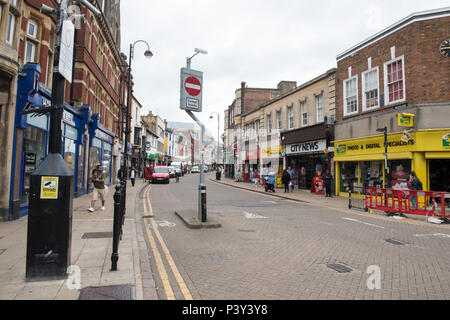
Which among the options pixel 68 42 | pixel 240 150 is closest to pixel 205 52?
Answer: pixel 68 42

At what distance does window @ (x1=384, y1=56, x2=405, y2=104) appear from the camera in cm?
1456

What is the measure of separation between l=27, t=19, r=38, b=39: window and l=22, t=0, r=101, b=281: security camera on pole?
26.7 ft

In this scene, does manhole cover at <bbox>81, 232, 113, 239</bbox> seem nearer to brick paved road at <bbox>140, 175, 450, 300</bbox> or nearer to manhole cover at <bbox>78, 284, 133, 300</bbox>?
brick paved road at <bbox>140, 175, 450, 300</bbox>

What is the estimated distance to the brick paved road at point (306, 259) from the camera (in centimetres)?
414

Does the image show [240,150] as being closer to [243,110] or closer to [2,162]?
[243,110]

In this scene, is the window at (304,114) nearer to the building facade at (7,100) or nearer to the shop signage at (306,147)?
the shop signage at (306,147)

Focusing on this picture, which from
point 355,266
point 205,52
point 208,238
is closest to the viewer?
point 355,266

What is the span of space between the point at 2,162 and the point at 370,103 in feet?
56.7

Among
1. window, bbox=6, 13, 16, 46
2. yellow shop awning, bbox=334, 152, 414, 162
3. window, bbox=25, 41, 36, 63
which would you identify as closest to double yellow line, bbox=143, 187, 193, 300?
window, bbox=6, 13, 16, 46

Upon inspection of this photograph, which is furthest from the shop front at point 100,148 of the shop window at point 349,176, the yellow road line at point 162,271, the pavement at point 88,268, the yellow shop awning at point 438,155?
the yellow shop awning at point 438,155

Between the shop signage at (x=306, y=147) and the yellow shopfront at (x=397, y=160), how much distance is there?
1.80 metres

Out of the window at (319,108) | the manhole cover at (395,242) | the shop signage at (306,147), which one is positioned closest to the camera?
the manhole cover at (395,242)

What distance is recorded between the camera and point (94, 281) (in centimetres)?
429
